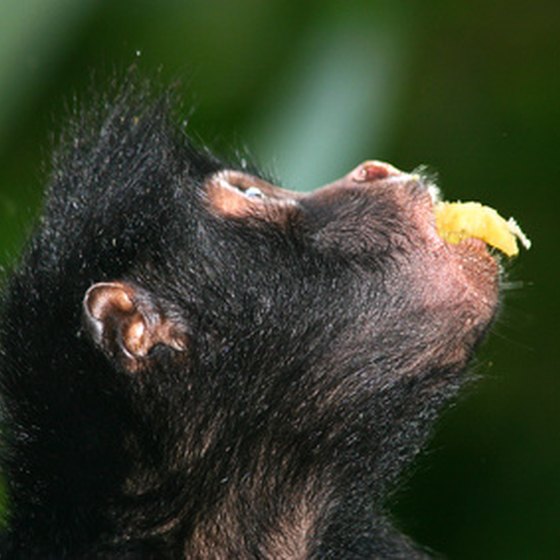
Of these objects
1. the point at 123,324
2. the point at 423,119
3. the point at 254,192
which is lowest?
the point at 123,324

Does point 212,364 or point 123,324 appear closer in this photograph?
point 123,324

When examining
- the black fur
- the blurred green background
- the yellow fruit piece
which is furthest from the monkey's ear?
the blurred green background

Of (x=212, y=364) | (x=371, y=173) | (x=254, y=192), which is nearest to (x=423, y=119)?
(x=371, y=173)

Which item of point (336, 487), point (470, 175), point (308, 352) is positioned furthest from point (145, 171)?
point (470, 175)

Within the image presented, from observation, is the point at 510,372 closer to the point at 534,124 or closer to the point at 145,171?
the point at 534,124

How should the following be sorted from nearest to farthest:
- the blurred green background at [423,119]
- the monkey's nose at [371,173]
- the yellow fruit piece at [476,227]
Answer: the yellow fruit piece at [476,227]
the monkey's nose at [371,173]
the blurred green background at [423,119]

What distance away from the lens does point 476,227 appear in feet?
15.1

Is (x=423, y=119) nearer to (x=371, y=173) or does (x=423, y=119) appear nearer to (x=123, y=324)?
(x=371, y=173)

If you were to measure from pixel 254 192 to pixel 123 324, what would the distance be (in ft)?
2.15

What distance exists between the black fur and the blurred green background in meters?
1.27

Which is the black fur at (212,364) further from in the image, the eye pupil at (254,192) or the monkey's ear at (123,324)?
the eye pupil at (254,192)

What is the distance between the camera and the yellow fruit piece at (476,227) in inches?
181

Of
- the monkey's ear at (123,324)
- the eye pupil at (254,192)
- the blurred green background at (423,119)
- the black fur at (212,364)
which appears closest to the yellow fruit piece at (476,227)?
the black fur at (212,364)

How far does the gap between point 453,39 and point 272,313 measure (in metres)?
3.85
